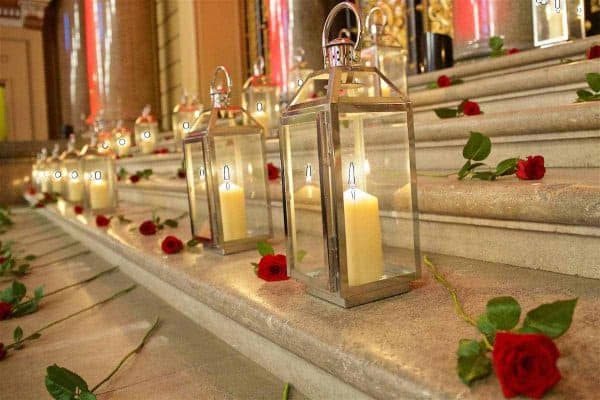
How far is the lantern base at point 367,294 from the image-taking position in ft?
3.01

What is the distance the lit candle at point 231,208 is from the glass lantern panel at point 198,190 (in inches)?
2.1

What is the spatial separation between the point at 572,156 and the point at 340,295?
0.86 m

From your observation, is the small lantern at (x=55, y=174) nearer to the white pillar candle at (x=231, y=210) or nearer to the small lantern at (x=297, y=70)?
the small lantern at (x=297, y=70)

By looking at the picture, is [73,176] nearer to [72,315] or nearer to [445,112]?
[72,315]

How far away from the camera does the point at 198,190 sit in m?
1.63

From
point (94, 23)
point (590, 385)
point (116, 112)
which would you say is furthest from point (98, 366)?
point (94, 23)

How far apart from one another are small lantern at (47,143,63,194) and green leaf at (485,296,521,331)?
4438 mm

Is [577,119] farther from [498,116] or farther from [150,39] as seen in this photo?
[150,39]

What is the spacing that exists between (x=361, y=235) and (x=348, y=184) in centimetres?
9

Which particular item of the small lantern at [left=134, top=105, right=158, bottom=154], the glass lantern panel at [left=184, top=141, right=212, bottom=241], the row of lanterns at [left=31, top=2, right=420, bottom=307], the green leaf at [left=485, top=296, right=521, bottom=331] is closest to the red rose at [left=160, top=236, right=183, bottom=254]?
the glass lantern panel at [left=184, top=141, right=212, bottom=241]

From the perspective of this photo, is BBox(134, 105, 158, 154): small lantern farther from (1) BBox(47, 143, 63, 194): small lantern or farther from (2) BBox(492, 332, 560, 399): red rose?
(2) BBox(492, 332, 560, 399): red rose

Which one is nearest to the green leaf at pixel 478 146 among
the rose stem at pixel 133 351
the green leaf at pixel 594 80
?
the green leaf at pixel 594 80

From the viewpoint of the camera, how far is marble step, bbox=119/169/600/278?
97 centimetres

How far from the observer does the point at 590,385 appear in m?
0.58
